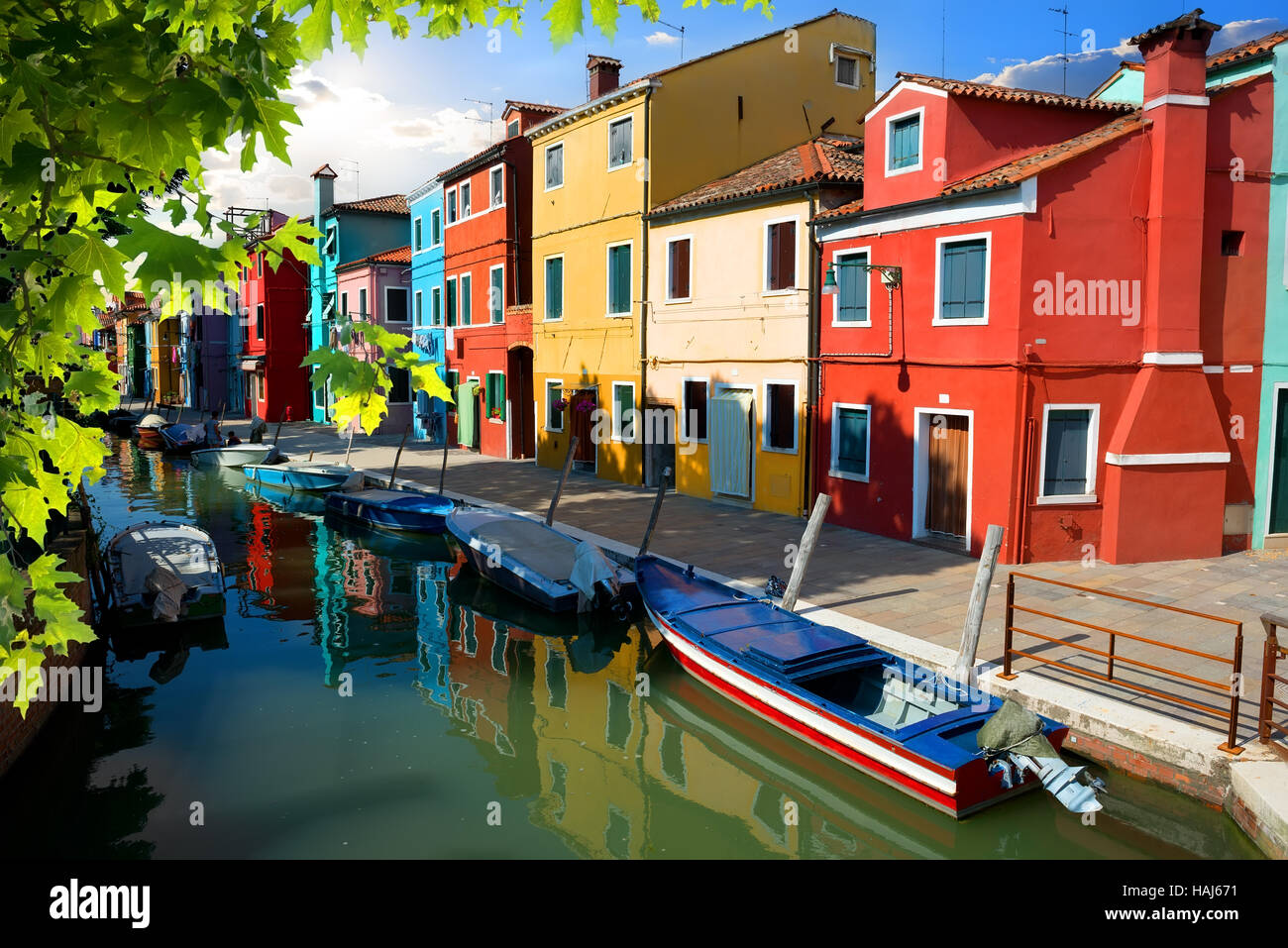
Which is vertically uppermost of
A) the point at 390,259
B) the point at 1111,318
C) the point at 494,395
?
the point at 390,259

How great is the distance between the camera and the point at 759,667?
33.3 ft

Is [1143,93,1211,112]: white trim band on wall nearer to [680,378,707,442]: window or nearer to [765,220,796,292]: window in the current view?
[765,220,796,292]: window

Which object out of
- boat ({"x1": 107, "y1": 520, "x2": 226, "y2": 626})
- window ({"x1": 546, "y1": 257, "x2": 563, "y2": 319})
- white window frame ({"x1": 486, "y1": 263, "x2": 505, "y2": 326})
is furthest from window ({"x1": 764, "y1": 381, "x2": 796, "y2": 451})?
white window frame ({"x1": 486, "y1": 263, "x2": 505, "y2": 326})

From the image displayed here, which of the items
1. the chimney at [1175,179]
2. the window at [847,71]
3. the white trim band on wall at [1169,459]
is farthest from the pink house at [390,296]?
the chimney at [1175,179]

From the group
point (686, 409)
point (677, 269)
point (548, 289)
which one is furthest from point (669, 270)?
point (548, 289)

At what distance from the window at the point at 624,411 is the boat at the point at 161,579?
11.8 meters

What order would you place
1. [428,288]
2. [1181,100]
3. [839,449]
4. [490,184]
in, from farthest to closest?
[428,288], [490,184], [839,449], [1181,100]

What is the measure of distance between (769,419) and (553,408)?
31.2 feet

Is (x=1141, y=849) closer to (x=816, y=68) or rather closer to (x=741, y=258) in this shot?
(x=741, y=258)

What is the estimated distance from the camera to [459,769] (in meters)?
9.56

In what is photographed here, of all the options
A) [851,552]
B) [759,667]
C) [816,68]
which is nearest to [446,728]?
[759,667]

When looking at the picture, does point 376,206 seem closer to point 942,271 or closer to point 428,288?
point 428,288
